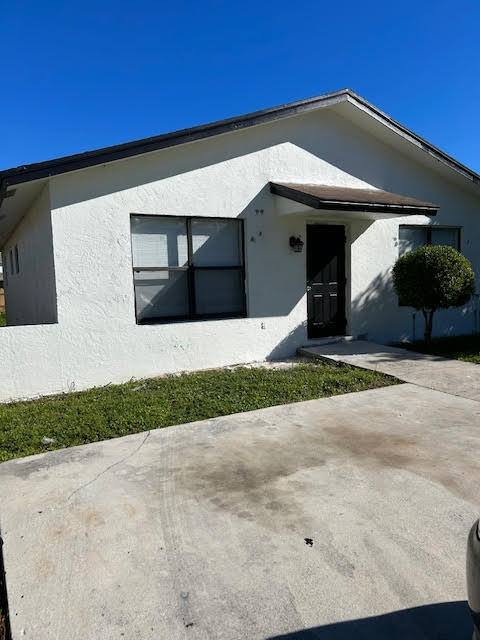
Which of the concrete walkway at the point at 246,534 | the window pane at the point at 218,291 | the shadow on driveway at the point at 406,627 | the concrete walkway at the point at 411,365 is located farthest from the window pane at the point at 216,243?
the shadow on driveway at the point at 406,627

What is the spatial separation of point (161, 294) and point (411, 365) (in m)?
4.10

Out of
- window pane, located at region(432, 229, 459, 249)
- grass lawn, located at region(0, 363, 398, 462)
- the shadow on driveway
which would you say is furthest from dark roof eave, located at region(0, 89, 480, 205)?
the shadow on driveway

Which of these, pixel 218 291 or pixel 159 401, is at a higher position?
pixel 218 291

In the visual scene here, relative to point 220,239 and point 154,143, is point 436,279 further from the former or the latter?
point 154,143

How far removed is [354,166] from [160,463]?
7.07 metres

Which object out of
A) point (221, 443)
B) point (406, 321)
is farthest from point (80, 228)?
point (406, 321)

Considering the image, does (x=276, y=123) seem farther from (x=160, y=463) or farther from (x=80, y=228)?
(x=160, y=463)

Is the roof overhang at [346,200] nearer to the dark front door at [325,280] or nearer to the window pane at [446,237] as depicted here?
the dark front door at [325,280]

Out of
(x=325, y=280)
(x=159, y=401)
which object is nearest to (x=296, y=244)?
(x=325, y=280)

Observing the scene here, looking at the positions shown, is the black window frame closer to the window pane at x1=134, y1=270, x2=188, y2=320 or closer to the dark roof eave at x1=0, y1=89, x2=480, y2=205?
the dark roof eave at x1=0, y1=89, x2=480, y2=205

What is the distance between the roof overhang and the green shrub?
82cm

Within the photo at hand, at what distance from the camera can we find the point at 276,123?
7.52 m

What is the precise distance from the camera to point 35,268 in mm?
7934

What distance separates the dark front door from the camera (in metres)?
8.17
